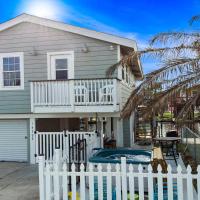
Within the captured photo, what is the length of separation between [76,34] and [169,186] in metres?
8.48

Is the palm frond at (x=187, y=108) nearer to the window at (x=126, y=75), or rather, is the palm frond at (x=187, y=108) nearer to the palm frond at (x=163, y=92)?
the palm frond at (x=163, y=92)

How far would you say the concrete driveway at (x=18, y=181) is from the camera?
7.54m

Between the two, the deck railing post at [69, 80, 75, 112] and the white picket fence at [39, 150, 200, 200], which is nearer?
the white picket fence at [39, 150, 200, 200]

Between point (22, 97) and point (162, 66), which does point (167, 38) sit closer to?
point (162, 66)

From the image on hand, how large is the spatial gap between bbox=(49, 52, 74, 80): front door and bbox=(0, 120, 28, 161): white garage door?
2.72m

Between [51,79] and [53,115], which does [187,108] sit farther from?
[51,79]

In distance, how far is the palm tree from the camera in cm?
654

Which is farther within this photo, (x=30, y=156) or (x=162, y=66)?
(x=30, y=156)

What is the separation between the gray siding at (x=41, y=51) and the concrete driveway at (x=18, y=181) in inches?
102

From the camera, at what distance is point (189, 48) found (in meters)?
7.21

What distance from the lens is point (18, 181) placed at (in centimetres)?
912

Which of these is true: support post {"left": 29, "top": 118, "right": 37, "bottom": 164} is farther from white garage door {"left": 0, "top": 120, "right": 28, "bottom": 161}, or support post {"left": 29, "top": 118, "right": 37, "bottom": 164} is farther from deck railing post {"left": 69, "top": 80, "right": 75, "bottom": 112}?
deck railing post {"left": 69, "top": 80, "right": 75, "bottom": 112}

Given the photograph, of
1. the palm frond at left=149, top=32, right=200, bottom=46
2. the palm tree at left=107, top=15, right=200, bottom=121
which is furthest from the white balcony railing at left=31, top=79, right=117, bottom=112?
the palm frond at left=149, top=32, right=200, bottom=46

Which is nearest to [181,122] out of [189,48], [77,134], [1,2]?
[189,48]
